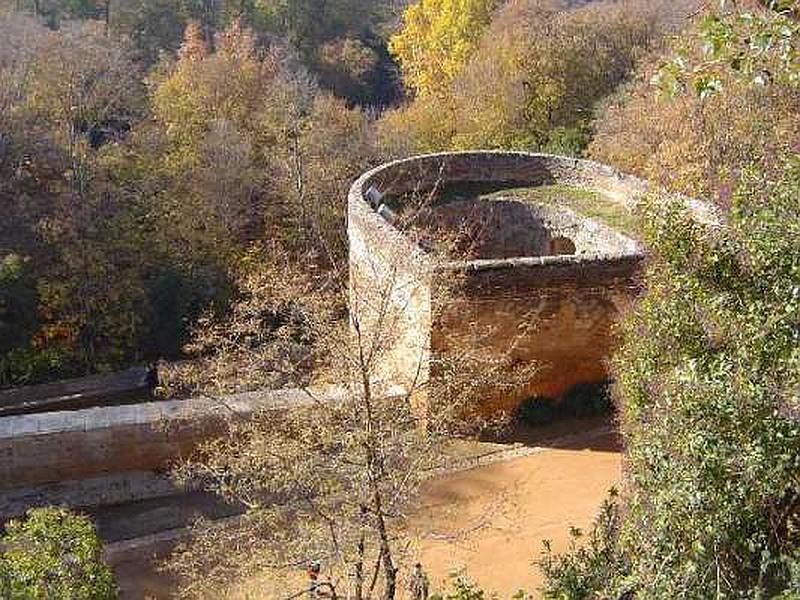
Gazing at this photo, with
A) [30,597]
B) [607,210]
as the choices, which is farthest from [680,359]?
[607,210]

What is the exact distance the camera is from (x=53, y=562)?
21.4ft

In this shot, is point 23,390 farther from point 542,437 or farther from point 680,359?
point 680,359

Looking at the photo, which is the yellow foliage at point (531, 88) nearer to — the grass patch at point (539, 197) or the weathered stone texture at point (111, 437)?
the grass patch at point (539, 197)

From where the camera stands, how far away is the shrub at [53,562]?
624 cm

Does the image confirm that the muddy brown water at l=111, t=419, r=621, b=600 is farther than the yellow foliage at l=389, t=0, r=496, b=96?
No

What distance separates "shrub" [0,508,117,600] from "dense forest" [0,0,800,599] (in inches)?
43.2

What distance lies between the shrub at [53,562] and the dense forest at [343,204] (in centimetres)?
110

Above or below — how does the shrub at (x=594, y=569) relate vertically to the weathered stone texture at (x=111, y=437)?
above

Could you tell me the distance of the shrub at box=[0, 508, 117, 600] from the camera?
6242 mm

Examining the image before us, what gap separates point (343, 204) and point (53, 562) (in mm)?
13541

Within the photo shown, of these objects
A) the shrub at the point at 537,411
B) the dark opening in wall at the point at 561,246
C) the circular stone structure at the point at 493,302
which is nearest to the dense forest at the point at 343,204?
the circular stone structure at the point at 493,302

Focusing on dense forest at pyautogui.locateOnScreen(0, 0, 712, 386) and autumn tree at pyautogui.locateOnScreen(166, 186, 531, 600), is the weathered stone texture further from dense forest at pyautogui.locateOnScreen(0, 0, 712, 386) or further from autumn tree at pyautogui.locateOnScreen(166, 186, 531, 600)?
dense forest at pyautogui.locateOnScreen(0, 0, 712, 386)

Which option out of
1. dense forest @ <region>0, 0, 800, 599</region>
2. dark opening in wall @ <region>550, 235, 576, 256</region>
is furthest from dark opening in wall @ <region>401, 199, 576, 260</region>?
dense forest @ <region>0, 0, 800, 599</region>

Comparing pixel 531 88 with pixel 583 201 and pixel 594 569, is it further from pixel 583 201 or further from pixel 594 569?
pixel 594 569
